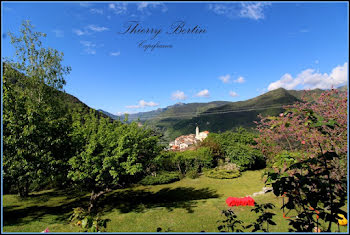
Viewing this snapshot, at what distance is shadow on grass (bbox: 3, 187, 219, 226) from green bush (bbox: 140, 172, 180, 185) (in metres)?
2.14

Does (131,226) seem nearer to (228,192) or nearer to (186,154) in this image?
(228,192)

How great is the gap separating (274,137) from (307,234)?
6.81 metres

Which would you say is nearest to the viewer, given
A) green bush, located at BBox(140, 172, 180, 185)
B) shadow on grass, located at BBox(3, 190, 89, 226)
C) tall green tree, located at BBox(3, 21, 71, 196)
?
tall green tree, located at BBox(3, 21, 71, 196)

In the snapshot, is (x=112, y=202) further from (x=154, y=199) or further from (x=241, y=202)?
(x=241, y=202)

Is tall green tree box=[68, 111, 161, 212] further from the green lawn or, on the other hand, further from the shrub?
the shrub

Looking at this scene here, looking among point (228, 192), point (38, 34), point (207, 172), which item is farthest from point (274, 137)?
point (38, 34)

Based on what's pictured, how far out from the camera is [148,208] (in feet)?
39.8

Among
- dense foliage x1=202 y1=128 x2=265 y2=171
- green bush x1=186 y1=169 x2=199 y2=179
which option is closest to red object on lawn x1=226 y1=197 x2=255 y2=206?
green bush x1=186 y1=169 x2=199 y2=179

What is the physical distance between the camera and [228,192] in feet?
53.9

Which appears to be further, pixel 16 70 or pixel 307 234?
pixel 16 70

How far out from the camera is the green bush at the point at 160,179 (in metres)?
20.8

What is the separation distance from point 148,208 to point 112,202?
3656 millimetres

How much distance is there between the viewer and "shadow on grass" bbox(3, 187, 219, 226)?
11.2 meters

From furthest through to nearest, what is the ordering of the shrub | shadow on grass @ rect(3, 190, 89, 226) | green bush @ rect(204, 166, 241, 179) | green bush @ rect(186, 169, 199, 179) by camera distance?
1. the shrub
2. green bush @ rect(186, 169, 199, 179)
3. green bush @ rect(204, 166, 241, 179)
4. shadow on grass @ rect(3, 190, 89, 226)
